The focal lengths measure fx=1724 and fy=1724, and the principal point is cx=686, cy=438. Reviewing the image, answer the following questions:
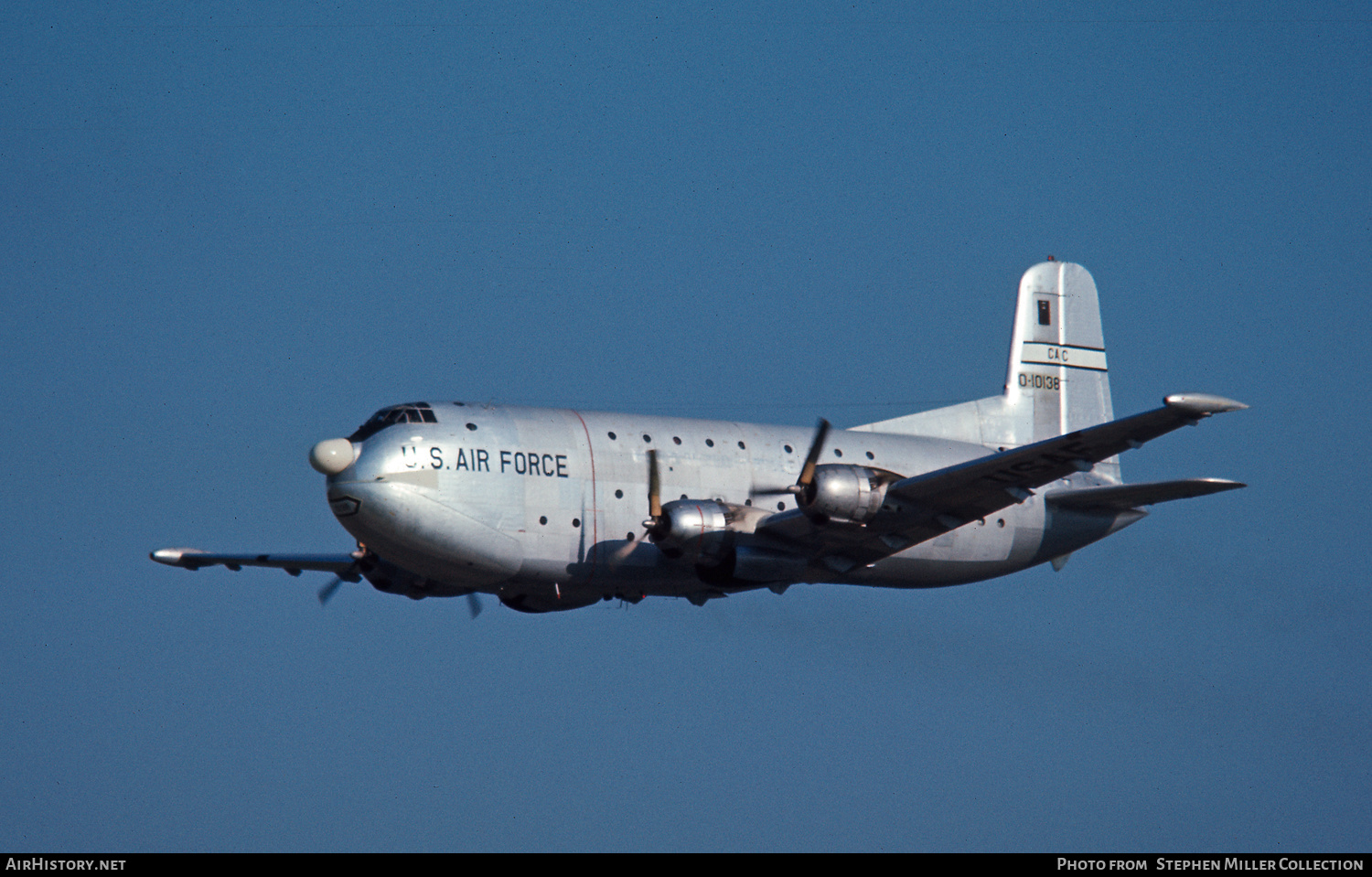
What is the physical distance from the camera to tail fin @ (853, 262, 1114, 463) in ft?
130

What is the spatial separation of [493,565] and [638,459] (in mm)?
3579

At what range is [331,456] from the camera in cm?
3091

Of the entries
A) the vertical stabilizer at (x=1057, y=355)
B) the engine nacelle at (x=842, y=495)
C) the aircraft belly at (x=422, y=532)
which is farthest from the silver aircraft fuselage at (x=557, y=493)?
the vertical stabilizer at (x=1057, y=355)

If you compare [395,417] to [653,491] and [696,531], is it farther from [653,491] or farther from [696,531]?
[696,531]

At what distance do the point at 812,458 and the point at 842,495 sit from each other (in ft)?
4.36

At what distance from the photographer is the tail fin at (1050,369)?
130ft

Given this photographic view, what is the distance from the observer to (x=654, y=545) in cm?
3278

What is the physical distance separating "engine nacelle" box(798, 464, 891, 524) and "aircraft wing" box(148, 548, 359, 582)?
31.7ft

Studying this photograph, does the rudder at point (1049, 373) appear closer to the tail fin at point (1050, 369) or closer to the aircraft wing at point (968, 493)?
the tail fin at point (1050, 369)

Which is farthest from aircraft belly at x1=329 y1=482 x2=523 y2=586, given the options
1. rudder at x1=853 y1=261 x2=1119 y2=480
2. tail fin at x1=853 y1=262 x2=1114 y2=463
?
tail fin at x1=853 y1=262 x2=1114 y2=463

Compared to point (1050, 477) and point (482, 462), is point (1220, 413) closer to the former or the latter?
point (1050, 477)

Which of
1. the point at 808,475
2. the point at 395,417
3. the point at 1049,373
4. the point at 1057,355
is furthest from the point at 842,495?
the point at 1057,355

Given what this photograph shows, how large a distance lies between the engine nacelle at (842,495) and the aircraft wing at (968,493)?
0.24 metres
